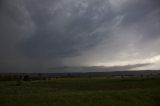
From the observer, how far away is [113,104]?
2631cm

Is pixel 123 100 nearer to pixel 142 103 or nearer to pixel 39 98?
pixel 142 103

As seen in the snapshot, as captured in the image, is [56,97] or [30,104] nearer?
[30,104]

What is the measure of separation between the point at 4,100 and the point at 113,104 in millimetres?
12625

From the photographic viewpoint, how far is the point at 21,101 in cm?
2541

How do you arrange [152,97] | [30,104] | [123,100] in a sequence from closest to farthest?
[30,104] < [123,100] < [152,97]

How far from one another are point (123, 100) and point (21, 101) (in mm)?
12367

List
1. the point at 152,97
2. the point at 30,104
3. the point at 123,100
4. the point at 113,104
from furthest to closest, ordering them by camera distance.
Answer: the point at 152,97, the point at 123,100, the point at 113,104, the point at 30,104

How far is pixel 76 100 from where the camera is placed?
26.6 meters

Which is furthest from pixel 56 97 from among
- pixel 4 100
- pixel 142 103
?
pixel 142 103

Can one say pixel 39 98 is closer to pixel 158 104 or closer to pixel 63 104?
pixel 63 104

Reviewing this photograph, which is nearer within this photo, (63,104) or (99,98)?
(63,104)

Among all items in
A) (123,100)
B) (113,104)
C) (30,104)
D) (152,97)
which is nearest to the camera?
(30,104)

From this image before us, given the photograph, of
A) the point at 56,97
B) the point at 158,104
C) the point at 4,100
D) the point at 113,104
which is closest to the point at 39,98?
the point at 56,97

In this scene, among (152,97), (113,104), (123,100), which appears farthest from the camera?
(152,97)
